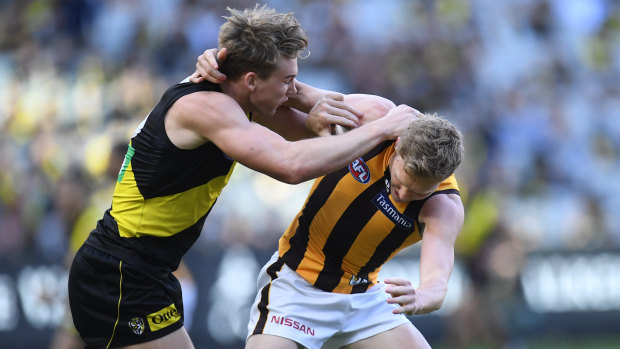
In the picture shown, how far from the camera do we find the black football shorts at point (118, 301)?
4.88m

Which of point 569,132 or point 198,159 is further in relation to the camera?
point 569,132

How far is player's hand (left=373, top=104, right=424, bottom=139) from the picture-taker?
189 inches

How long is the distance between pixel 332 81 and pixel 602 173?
15.3 feet

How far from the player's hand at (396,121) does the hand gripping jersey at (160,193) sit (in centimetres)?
89

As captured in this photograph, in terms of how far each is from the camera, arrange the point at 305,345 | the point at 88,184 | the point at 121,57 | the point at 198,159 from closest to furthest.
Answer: the point at 198,159 → the point at 305,345 → the point at 88,184 → the point at 121,57

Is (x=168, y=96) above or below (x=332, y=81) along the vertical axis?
below

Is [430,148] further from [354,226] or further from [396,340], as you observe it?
[396,340]

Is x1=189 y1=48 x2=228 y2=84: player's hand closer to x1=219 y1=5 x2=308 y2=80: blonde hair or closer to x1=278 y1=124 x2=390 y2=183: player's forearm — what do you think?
x1=219 y1=5 x2=308 y2=80: blonde hair

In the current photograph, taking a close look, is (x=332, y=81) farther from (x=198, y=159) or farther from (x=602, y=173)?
(x=198, y=159)

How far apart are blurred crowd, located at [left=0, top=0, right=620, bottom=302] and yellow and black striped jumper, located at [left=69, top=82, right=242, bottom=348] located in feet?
18.9

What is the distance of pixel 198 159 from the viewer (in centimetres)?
475

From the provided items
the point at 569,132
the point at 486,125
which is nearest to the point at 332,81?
the point at 486,125

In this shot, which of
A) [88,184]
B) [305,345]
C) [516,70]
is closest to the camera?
[305,345]

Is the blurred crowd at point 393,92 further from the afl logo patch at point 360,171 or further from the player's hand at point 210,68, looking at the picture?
the player's hand at point 210,68
